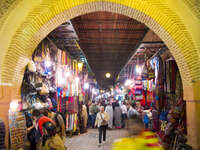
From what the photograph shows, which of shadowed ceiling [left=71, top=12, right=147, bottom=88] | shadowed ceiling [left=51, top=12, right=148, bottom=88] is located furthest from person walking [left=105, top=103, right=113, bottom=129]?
shadowed ceiling [left=51, top=12, right=148, bottom=88]

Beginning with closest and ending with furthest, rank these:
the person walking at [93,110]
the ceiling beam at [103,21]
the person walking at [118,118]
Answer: the ceiling beam at [103,21], the person walking at [118,118], the person walking at [93,110]

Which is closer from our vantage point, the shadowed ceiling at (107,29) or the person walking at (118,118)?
the shadowed ceiling at (107,29)

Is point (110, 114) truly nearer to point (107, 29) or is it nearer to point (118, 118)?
point (118, 118)

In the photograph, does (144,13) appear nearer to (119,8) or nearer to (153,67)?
(119,8)

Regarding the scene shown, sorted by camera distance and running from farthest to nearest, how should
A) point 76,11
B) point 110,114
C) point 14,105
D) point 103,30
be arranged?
point 110,114 → point 103,30 → point 76,11 → point 14,105

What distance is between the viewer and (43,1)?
4516mm

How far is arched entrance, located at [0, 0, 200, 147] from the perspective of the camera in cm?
417

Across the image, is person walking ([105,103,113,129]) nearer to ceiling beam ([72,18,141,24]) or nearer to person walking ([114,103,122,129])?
person walking ([114,103,122,129])

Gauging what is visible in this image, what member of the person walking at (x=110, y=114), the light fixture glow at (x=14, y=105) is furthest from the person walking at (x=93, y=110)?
the light fixture glow at (x=14, y=105)

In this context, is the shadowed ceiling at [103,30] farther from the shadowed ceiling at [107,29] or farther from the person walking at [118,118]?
the person walking at [118,118]

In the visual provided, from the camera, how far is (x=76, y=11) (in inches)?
194

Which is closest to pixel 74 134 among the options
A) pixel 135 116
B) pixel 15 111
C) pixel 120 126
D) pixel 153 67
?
pixel 120 126

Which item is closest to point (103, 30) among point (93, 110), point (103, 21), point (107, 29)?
point (107, 29)

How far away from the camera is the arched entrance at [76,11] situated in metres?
4.17
